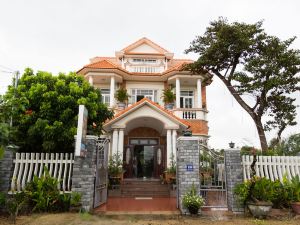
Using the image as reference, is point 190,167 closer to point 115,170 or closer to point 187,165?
point 187,165

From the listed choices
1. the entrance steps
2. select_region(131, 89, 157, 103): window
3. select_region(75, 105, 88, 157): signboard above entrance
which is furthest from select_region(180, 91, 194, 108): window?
select_region(75, 105, 88, 157): signboard above entrance

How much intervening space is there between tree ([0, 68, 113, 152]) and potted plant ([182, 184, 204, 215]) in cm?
411

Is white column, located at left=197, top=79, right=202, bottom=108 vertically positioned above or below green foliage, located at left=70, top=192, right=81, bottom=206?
above

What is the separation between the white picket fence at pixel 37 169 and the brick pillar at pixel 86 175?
0.30m

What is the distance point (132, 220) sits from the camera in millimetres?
6418

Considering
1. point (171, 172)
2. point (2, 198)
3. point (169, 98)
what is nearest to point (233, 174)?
point (171, 172)

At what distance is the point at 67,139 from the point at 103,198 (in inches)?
91.9

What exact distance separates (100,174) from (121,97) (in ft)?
28.4

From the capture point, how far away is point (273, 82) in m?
11.3

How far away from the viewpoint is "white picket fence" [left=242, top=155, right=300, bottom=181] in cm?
747

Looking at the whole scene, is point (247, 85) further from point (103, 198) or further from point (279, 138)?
point (103, 198)

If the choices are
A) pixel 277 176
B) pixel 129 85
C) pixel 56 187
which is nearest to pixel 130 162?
pixel 129 85

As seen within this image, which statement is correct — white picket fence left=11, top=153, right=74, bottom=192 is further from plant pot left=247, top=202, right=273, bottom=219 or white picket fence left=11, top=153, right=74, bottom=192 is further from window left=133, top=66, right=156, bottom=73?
window left=133, top=66, right=156, bottom=73

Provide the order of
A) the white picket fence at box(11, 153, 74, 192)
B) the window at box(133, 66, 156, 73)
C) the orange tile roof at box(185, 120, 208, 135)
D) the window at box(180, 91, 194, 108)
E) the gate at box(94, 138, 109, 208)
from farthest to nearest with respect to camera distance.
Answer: the window at box(133, 66, 156, 73) < the window at box(180, 91, 194, 108) < the orange tile roof at box(185, 120, 208, 135) < the gate at box(94, 138, 109, 208) < the white picket fence at box(11, 153, 74, 192)
